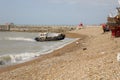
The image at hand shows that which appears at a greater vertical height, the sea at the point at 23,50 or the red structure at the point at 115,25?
the red structure at the point at 115,25

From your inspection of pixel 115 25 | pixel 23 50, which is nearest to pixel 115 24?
pixel 115 25

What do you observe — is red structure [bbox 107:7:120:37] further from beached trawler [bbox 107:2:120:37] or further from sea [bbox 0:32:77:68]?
sea [bbox 0:32:77:68]

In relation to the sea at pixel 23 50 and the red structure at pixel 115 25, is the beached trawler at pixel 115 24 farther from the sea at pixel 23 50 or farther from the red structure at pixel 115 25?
the sea at pixel 23 50

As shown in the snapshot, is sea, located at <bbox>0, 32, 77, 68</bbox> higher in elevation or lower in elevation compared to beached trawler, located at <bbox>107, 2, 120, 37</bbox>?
lower

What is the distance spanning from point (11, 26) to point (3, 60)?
115 metres

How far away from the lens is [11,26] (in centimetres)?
14150

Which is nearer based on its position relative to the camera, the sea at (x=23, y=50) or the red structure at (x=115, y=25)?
the sea at (x=23, y=50)

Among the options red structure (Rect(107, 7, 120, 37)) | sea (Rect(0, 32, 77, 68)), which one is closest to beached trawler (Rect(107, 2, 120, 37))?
red structure (Rect(107, 7, 120, 37))

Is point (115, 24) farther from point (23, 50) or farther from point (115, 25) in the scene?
point (23, 50)

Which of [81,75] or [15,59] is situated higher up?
[81,75]

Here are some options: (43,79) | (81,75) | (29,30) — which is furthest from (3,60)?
(29,30)

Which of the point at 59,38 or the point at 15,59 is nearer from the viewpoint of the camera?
the point at 15,59

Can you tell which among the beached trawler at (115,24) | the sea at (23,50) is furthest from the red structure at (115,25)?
the sea at (23,50)

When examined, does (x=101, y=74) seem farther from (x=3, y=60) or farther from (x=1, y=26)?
(x=1, y=26)
